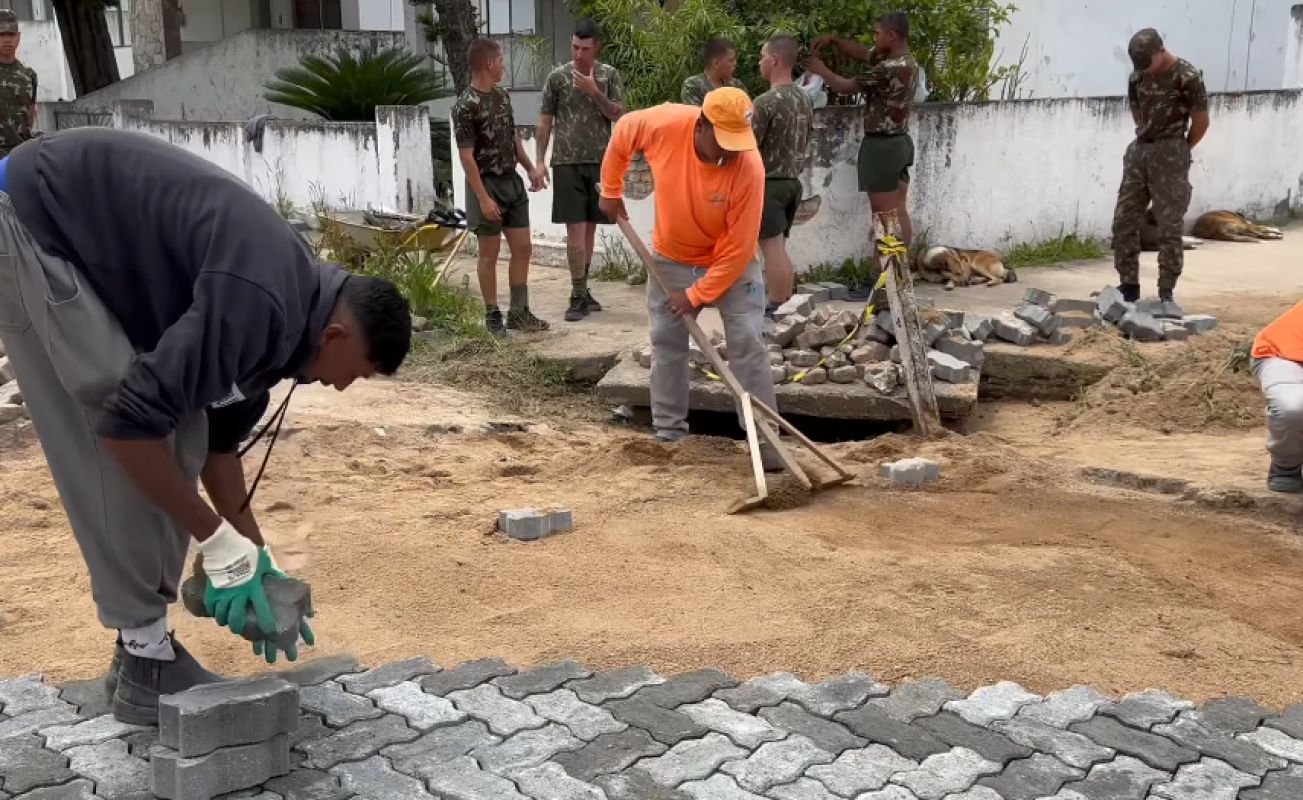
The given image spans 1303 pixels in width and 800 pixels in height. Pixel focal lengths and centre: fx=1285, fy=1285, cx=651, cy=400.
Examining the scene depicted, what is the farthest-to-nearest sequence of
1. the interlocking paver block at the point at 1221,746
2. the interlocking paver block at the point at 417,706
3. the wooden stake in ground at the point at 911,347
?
the wooden stake in ground at the point at 911,347 < the interlocking paver block at the point at 417,706 < the interlocking paver block at the point at 1221,746

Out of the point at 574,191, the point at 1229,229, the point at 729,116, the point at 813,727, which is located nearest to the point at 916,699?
the point at 813,727

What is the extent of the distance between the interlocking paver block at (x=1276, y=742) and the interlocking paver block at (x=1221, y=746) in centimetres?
3

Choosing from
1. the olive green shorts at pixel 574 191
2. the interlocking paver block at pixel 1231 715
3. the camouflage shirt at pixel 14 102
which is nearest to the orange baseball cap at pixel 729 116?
the interlocking paver block at pixel 1231 715

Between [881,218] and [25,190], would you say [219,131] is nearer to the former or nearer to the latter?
[881,218]

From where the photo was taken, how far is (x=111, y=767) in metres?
2.86

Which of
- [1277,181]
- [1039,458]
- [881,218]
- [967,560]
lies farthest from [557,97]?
[1277,181]

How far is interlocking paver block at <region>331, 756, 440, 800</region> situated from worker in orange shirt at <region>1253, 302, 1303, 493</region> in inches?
140

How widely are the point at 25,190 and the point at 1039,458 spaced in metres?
4.40

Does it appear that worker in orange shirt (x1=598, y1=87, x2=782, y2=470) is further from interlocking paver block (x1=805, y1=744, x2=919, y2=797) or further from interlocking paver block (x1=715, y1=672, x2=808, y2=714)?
interlocking paver block (x1=805, y1=744, x2=919, y2=797)

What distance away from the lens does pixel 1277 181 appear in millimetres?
13070

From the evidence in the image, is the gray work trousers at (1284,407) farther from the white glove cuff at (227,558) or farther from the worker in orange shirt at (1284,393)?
the white glove cuff at (227,558)

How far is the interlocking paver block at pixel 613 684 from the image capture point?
3.22m

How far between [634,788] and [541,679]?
58 centimetres

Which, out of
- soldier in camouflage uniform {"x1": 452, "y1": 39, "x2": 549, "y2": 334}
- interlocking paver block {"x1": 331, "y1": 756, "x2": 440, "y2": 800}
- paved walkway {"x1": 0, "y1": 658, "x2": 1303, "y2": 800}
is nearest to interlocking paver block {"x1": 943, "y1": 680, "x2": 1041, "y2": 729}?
paved walkway {"x1": 0, "y1": 658, "x2": 1303, "y2": 800}
